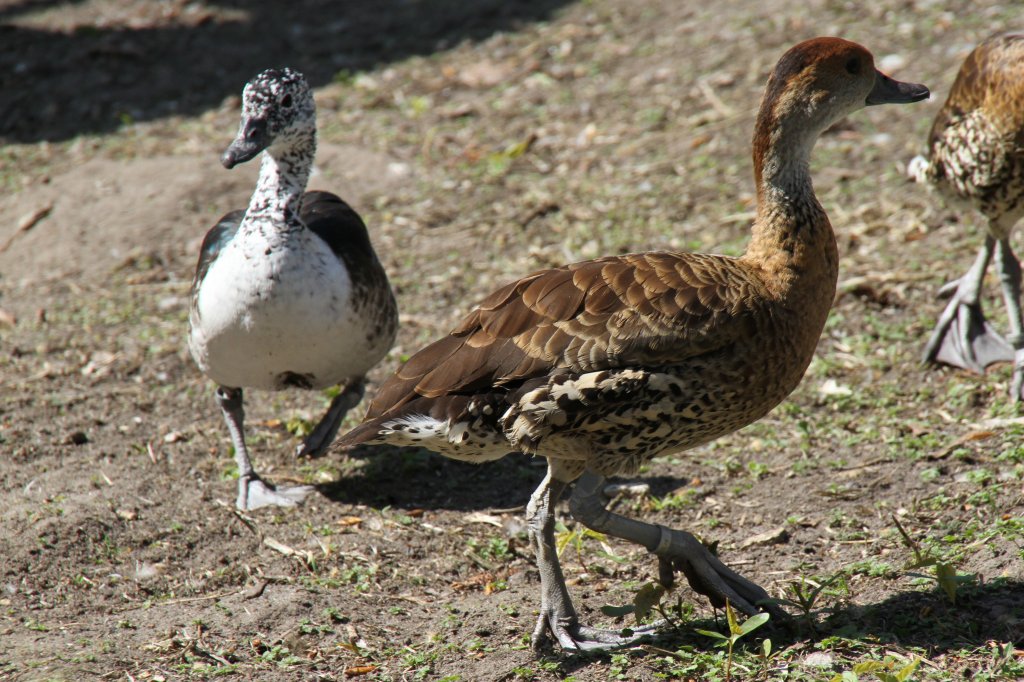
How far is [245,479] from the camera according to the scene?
5.00 meters

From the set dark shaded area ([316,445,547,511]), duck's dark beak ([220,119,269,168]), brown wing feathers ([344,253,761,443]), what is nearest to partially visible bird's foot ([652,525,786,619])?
brown wing feathers ([344,253,761,443])

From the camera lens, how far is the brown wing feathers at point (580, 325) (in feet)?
11.4

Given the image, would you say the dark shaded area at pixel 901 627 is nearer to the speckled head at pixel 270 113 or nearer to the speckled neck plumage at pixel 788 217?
the speckled neck plumage at pixel 788 217

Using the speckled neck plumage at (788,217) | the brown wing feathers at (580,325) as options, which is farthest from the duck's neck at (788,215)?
the brown wing feathers at (580,325)

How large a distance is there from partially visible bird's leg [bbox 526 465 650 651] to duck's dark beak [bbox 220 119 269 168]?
7.36 feet

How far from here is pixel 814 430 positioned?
5086mm

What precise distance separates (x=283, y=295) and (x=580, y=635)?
1977 millimetres

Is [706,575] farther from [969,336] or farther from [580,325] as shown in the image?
[969,336]

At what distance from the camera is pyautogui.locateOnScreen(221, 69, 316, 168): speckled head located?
507 cm

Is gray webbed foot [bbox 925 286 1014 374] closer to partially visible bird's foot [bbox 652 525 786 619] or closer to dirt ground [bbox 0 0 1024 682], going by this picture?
dirt ground [bbox 0 0 1024 682]

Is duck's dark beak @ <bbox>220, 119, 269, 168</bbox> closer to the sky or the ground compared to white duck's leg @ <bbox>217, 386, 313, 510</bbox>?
closer to the sky

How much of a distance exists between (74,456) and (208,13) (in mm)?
7208

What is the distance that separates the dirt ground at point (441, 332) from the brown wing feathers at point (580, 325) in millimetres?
908

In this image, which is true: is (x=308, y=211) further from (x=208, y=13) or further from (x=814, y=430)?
(x=208, y=13)
